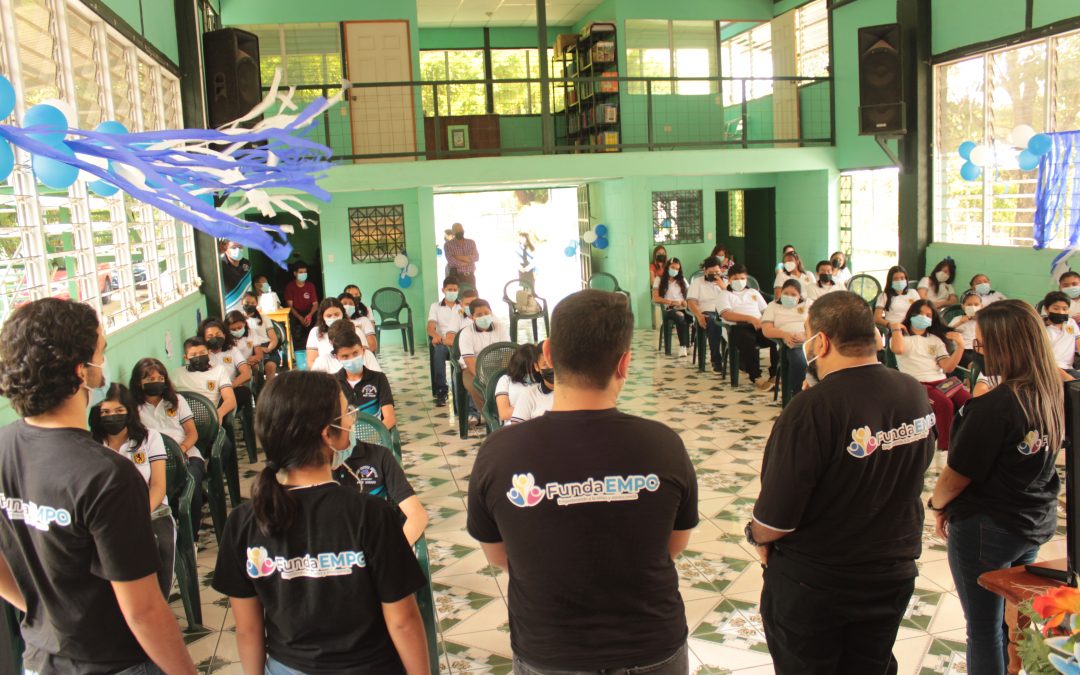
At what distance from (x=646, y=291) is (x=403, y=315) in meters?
3.96

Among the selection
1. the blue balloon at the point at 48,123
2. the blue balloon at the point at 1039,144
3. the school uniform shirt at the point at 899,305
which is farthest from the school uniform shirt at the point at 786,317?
the blue balloon at the point at 48,123

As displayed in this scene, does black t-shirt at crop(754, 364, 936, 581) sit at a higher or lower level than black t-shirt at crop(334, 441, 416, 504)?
higher

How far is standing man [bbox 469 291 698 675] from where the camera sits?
6.31 ft

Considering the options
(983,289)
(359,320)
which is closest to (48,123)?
Answer: (359,320)

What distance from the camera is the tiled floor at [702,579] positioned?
412 cm

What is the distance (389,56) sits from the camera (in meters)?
13.8

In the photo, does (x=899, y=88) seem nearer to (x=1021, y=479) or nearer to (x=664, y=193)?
(x=664, y=193)

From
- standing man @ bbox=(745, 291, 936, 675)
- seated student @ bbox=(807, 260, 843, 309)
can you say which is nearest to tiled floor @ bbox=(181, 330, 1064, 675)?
standing man @ bbox=(745, 291, 936, 675)

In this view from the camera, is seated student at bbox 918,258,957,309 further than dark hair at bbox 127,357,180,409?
Yes

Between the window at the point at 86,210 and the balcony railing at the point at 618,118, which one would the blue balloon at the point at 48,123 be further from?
the balcony railing at the point at 618,118

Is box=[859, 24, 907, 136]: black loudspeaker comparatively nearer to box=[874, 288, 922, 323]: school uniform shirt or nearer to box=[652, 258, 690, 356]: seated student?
box=[874, 288, 922, 323]: school uniform shirt

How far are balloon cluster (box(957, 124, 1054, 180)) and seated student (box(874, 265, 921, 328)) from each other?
1.44 meters

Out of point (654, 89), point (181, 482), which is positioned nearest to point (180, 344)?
point (181, 482)

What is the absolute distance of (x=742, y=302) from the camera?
1007cm
